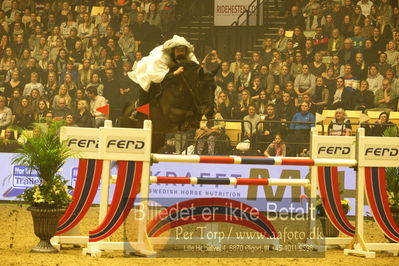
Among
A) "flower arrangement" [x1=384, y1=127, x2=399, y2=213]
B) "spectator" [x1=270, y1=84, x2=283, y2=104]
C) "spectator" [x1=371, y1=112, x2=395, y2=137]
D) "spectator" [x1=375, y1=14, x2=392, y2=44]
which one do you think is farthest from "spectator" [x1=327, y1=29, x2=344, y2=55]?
"flower arrangement" [x1=384, y1=127, x2=399, y2=213]

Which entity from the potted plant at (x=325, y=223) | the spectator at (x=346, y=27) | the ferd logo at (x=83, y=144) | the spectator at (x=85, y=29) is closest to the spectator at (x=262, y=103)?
the spectator at (x=346, y=27)

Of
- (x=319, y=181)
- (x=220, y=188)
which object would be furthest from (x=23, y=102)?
(x=319, y=181)

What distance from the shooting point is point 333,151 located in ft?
25.6

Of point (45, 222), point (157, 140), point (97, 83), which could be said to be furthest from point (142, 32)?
point (45, 222)

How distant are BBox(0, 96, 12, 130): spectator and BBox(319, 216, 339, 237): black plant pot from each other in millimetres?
9077

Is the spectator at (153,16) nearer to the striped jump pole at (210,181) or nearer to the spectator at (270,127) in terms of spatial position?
the spectator at (270,127)

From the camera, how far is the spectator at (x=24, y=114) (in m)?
15.1

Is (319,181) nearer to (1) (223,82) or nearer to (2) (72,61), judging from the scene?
(1) (223,82)

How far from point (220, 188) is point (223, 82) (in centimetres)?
442

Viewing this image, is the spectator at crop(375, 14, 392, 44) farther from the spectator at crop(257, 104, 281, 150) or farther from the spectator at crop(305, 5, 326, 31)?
the spectator at crop(257, 104, 281, 150)

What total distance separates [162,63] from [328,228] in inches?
116

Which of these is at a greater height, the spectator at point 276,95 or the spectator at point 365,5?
the spectator at point 365,5

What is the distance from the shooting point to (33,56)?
650 inches

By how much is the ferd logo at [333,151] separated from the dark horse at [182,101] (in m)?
1.63
